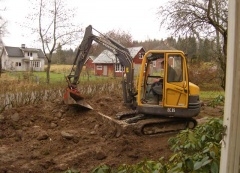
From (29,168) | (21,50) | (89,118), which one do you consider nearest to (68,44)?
(89,118)

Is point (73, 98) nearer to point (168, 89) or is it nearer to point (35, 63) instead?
point (168, 89)

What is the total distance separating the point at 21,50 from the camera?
61188mm

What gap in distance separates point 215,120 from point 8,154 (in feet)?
18.8

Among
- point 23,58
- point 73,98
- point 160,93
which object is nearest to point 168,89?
point 160,93

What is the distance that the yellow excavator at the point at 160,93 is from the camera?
7840mm

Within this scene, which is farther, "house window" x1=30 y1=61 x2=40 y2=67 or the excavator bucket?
"house window" x1=30 y1=61 x2=40 y2=67

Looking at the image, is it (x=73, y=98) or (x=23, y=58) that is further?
(x=23, y=58)

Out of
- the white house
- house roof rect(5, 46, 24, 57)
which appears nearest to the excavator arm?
the white house

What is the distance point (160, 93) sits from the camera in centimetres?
816

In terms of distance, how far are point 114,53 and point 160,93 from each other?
2.27m

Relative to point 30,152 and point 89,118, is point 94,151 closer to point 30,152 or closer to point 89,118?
point 30,152

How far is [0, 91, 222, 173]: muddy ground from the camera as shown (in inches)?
239

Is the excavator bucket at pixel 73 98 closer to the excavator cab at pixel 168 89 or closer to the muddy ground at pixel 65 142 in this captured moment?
the muddy ground at pixel 65 142

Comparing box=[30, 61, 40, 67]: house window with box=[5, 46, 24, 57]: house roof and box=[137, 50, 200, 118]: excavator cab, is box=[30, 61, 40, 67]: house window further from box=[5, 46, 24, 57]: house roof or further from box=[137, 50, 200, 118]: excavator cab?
box=[137, 50, 200, 118]: excavator cab
